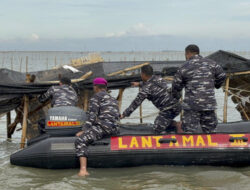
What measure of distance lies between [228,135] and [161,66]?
11.5 ft

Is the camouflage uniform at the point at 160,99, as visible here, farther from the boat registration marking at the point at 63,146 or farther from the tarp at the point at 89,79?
the tarp at the point at 89,79

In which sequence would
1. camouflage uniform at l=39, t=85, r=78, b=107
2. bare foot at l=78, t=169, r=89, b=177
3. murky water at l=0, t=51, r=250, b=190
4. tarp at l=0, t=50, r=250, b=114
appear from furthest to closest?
tarp at l=0, t=50, r=250, b=114, camouflage uniform at l=39, t=85, r=78, b=107, bare foot at l=78, t=169, r=89, b=177, murky water at l=0, t=51, r=250, b=190

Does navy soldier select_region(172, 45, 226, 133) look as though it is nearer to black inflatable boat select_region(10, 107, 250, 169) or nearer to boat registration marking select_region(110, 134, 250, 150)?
boat registration marking select_region(110, 134, 250, 150)

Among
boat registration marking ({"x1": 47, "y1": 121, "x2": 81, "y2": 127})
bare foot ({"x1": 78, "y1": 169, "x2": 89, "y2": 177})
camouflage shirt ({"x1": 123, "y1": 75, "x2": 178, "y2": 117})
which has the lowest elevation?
bare foot ({"x1": 78, "y1": 169, "x2": 89, "y2": 177})

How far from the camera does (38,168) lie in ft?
24.0

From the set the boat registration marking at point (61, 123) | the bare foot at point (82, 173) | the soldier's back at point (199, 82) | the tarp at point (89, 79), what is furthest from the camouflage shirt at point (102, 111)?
the tarp at point (89, 79)

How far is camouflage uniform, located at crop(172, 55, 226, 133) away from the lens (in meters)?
6.92

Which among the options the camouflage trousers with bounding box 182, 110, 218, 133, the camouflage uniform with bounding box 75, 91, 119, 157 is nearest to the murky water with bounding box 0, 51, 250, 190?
the camouflage uniform with bounding box 75, 91, 119, 157

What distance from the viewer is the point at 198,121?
7109 millimetres

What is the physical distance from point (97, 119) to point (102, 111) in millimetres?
160

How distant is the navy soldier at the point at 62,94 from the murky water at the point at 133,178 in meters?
1.39

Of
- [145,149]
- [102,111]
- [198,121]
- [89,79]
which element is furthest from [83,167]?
[89,79]

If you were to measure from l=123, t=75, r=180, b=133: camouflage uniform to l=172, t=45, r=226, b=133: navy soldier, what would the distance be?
0.38m

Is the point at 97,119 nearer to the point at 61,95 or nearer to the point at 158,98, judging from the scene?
the point at 158,98
